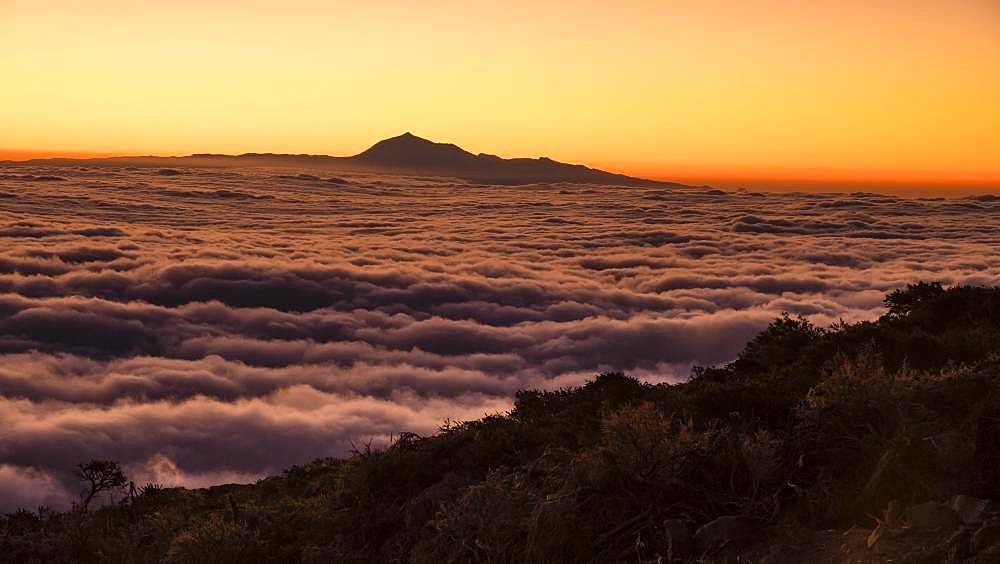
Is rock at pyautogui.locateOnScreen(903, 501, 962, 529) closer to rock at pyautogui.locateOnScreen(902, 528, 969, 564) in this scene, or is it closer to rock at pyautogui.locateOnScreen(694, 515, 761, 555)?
rock at pyautogui.locateOnScreen(902, 528, 969, 564)

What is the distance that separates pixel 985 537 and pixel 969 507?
34cm

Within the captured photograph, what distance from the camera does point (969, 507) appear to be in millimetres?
5426

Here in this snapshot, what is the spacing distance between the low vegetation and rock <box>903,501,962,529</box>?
12 mm

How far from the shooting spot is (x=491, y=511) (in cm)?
737

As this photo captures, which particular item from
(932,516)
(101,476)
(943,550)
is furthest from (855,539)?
(101,476)

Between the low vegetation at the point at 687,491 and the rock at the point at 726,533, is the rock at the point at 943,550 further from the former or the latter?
the rock at the point at 726,533

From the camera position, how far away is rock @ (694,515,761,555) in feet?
20.9

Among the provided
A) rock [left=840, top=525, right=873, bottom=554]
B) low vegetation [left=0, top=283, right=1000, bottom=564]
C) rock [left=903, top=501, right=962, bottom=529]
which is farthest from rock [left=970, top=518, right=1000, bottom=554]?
rock [left=840, top=525, right=873, bottom=554]

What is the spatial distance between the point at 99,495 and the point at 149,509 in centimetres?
239

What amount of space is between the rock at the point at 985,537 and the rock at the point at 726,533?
1.66 metres

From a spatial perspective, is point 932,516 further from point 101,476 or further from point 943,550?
point 101,476

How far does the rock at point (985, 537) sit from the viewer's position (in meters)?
5.05

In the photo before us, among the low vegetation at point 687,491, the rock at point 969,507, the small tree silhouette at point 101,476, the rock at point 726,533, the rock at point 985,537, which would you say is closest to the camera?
the rock at point 985,537

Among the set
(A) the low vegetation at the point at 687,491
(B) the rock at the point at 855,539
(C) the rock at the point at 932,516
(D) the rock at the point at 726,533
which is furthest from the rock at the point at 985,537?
(D) the rock at the point at 726,533
